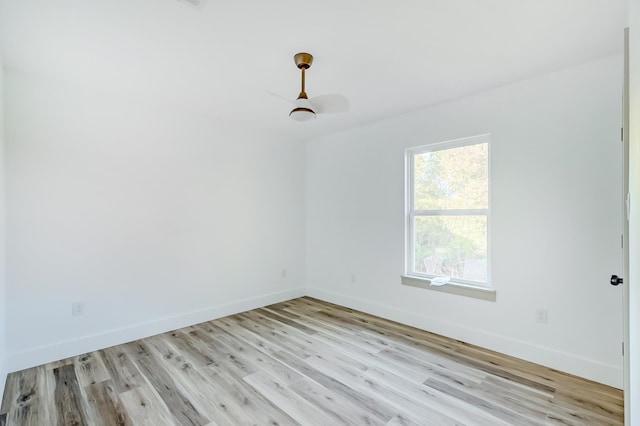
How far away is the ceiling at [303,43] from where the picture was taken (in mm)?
1781

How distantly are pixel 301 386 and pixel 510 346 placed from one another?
6.31 ft

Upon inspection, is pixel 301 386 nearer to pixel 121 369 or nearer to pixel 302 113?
pixel 121 369

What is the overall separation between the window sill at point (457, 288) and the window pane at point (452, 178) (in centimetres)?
81

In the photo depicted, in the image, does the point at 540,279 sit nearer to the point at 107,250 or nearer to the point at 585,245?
the point at 585,245

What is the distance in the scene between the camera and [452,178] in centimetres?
330

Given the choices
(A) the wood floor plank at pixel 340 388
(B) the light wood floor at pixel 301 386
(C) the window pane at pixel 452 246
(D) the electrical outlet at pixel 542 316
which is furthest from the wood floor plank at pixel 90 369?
(D) the electrical outlet at pixel 542 316

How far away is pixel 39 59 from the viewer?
2363 mm

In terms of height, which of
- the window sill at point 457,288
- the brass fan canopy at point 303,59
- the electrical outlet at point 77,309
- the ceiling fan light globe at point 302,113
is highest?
the brass fan canopy at point 303,59

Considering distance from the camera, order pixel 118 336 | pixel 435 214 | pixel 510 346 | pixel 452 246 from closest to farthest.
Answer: pixel 510 346 → pixel 118 336 → pixel 452 246 → pixel 435 214

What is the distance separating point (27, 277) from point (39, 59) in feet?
5.86

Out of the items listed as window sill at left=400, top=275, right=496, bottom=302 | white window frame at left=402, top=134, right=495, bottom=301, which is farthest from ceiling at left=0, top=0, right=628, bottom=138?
window sill at left=400, top=275, right=496, bottom=302

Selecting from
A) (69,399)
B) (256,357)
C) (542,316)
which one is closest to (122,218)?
(69,399)

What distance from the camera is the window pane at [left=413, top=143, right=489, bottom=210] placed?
3.07 m

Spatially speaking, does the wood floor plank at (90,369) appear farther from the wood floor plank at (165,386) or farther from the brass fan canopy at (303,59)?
the brass fan canopy at (303,59)
